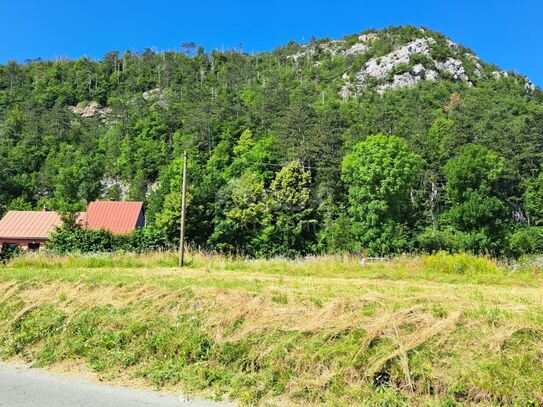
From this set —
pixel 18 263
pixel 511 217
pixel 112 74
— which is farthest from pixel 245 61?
pixel 18 263

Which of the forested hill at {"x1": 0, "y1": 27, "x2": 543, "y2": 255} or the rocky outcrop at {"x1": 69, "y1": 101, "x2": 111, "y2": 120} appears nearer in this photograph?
the forested hill at {"x1": 0, "y1": 27, "x2": 543, "y2": 255}

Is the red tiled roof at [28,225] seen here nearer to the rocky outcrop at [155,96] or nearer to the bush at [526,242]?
the bush at [526,242]

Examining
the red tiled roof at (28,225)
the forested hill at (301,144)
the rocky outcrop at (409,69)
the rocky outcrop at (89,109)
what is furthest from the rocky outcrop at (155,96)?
the red tiled roof at (28,225)

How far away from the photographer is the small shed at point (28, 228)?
4225 cm

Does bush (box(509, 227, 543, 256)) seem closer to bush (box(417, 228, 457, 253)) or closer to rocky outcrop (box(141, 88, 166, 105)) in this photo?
bush (box(417, 228, 457, 253))

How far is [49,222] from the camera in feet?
144

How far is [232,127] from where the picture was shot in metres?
71.8

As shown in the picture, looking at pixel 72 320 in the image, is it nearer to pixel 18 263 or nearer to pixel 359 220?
pixel 18 263

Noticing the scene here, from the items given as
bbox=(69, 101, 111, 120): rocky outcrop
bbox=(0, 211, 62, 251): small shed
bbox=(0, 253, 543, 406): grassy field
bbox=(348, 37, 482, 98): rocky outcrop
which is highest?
bbox=(348, 37, 482, 98): rocky outcrop

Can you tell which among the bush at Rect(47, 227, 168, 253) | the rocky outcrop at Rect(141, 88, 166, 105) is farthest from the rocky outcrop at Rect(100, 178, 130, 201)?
the bush at Rect(47, 227, 168, 253)

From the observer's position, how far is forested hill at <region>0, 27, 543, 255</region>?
4106 cm

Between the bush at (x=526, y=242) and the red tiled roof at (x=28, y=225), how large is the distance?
44.5 m

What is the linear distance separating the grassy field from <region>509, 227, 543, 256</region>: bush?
132ft

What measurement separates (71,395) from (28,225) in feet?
146
